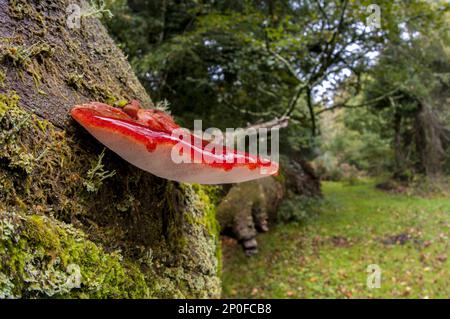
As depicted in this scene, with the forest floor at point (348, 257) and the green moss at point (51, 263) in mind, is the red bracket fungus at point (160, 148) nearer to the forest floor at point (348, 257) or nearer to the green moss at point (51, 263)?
the green moss at point (51, 263)

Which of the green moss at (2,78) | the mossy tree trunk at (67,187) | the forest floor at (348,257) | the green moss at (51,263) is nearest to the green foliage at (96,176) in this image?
the mossy tree trunk at (67,187)

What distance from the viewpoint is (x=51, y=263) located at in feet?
2.74

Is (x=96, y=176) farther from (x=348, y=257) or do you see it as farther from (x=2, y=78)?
(x=348, y=257)

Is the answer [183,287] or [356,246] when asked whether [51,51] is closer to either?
[183,287]

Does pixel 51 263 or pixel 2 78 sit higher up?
pixel 2 78

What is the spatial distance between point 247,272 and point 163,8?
202 inches

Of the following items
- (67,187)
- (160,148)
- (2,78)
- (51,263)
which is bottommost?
(51,263)

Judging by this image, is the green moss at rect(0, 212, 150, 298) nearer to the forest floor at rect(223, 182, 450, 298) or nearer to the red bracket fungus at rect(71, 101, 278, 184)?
the red bracket fungus at rect(71, 101, 278, 184)

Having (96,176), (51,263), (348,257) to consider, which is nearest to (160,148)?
(96,176)

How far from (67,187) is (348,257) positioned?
6842mm

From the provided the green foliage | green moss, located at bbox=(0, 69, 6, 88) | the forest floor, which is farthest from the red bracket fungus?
the forest floor

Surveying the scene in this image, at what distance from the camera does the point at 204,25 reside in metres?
6.43

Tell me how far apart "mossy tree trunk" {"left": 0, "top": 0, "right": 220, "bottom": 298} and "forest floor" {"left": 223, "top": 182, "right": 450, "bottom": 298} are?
4.90 metres

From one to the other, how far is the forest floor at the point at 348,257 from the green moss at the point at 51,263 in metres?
5.14
